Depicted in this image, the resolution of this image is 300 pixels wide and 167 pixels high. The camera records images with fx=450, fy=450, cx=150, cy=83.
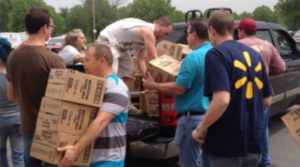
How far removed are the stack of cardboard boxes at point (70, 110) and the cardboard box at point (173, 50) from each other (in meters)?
2.28

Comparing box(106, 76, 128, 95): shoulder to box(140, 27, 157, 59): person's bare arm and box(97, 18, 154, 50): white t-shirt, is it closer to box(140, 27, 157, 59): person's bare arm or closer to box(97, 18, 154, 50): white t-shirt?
box(140, 27, 157, 59): person's bare arm

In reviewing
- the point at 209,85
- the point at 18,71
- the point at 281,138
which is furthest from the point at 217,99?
the point at 281,138

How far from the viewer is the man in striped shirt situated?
9.59 feet

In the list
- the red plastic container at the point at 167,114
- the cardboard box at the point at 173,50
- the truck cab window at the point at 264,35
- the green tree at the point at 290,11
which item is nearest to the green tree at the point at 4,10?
the green tree at the point at 290,11

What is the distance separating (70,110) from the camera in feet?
9.84

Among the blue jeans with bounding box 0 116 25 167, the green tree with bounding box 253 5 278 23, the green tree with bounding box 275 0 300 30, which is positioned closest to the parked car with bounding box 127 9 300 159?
the blue jeans with bounding box 0 116 25 167

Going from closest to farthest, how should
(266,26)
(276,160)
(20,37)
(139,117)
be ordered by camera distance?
(139,117) < (276,160) < (266,26) < (20,37)

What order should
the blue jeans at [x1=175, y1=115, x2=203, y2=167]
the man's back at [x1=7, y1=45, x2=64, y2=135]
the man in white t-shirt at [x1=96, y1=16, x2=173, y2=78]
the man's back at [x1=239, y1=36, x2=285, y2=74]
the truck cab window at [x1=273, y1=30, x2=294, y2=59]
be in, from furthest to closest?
the truck cab window at [x1=273, y1=30, x2=294, y2=59] → the man in white t-shirt at [x1=96, y1=16, x2=173, y2=78] → the man's back at [x1=239, y1=36, x2=285, y2=74] → the blue jeans at [x1=175, y1=115, x2=203, y2=167] → the man's back at [x1=7, y1=45, x2=64, y2=135]

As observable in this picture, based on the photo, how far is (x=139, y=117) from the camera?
528 cm

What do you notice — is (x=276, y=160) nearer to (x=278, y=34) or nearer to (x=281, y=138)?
(x=281, y=138)

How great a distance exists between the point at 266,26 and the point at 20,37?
26.6 m

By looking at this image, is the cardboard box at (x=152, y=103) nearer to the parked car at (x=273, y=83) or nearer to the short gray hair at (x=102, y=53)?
the parked car at (x=273, y=83)

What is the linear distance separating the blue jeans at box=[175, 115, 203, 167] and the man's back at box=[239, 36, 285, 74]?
1698mm

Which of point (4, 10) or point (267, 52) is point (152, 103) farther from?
point (4, 10)
